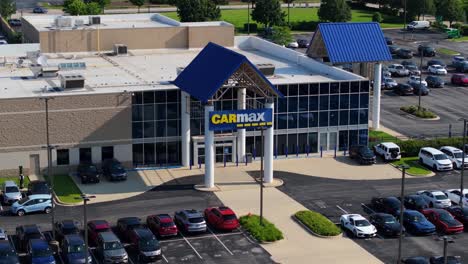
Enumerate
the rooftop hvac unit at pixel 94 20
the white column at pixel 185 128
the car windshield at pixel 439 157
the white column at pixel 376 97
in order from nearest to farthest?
the white column at pixel 185 128 < the car windshield at pixel 439 157 < the white column at pixel 376 97 < the rooftop hvac unit at pixel 94 20

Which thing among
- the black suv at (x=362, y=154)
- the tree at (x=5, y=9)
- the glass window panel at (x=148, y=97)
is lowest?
the black suv at (x=362, y=154)

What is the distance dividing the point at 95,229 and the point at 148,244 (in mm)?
4596

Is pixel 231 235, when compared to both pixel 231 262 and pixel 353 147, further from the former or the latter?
pixel 353 147

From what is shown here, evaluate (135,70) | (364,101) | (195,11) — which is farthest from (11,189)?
(195,11)

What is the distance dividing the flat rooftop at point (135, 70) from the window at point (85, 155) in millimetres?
4853

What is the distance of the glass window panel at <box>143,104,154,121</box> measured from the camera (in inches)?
3238

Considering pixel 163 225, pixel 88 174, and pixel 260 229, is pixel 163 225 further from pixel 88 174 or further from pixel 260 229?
pixel 88 174

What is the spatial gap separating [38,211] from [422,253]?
2767 cm

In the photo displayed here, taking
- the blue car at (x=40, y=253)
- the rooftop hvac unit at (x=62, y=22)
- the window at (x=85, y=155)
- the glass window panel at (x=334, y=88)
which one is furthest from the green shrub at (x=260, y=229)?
the rooftop hvac unit at (x=62, y=22)

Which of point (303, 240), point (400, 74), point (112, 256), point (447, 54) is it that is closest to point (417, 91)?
point (400, 74)

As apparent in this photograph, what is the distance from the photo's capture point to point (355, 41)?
95.4 m

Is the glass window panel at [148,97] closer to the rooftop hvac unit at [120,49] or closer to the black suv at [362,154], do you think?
the black suv at [362,154]

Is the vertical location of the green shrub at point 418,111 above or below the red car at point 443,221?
above

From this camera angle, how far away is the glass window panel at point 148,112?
8225cm
